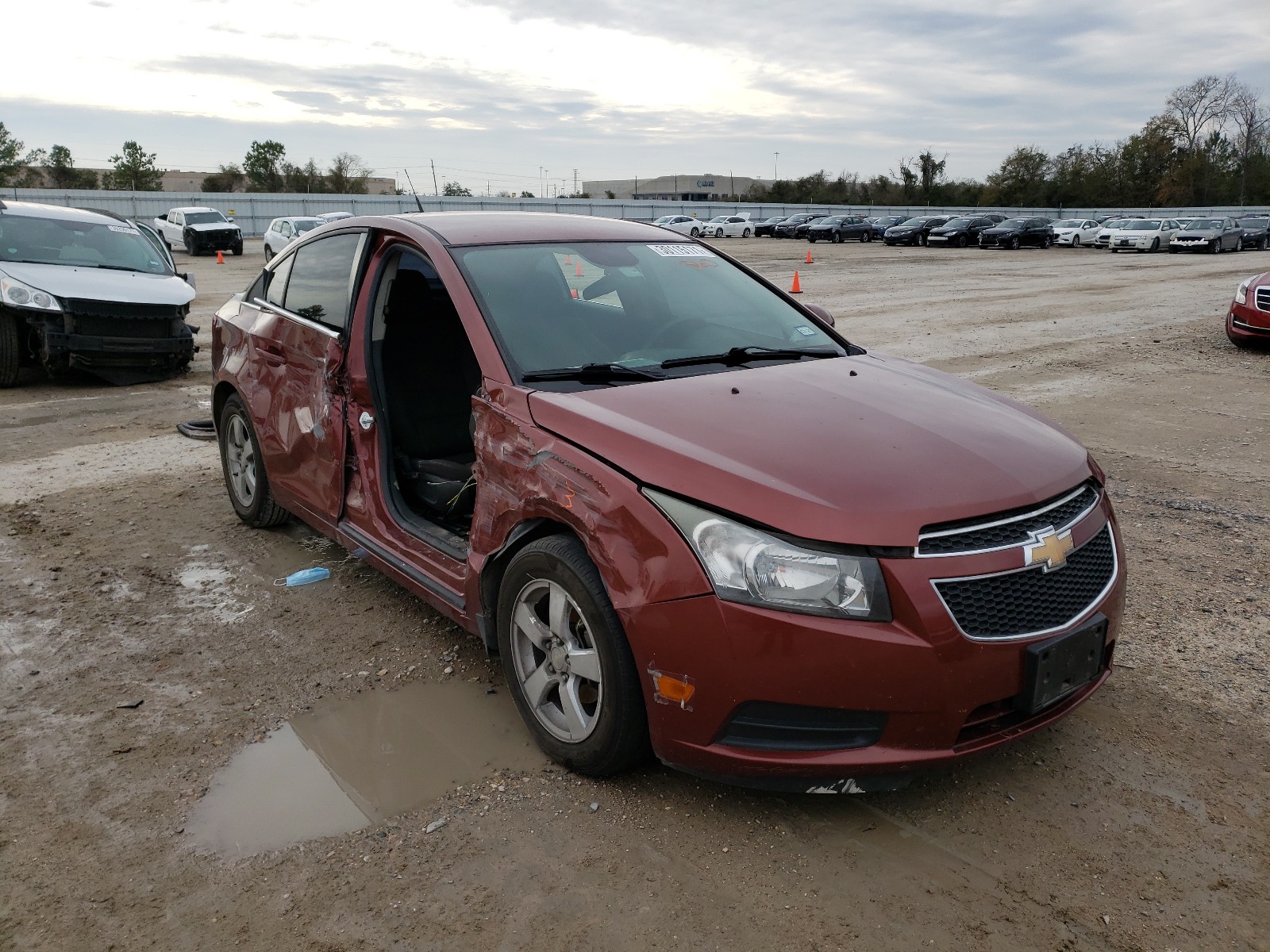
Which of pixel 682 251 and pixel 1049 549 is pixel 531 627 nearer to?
pixel 1049 549

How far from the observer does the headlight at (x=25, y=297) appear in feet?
29.9

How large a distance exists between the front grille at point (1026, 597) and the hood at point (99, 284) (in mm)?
9272

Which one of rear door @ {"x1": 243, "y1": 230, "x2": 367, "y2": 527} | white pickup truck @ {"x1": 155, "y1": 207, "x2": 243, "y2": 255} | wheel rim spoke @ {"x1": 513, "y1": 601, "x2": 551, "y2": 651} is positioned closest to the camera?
wheel rim spoke @ {"x1": 513, "y1": 601, "x2": 551, "y2": 651}

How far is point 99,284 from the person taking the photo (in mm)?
9578

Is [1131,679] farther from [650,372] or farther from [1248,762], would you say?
[650,372]

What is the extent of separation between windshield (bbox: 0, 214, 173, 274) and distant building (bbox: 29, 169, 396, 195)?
64049 mm

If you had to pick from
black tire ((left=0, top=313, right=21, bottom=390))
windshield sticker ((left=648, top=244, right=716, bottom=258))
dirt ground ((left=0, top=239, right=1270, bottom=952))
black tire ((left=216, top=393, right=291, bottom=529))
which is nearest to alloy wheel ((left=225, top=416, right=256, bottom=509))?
black tire ((left=216, top=393, right=291, bottom=529))

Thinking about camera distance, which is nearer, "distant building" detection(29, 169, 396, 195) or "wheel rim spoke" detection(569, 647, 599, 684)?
"wheel rim spoke" detection(569, 647, 599, 684)

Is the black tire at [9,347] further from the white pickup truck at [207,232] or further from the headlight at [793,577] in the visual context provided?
the white pickup truck at [207,232]

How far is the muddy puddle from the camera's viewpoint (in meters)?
2.89

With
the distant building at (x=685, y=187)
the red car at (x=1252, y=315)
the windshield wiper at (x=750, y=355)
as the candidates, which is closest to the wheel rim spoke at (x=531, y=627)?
the windshield wiper at (x=750, y=355)

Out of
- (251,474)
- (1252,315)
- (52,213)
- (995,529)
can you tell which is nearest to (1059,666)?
(995,529)

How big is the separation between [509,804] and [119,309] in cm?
845

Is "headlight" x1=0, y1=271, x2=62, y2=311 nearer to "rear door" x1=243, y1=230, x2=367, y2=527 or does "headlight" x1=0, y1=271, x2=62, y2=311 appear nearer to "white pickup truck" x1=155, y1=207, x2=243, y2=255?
"rear door" x1=243, y1=230, x2=367, y2=527
